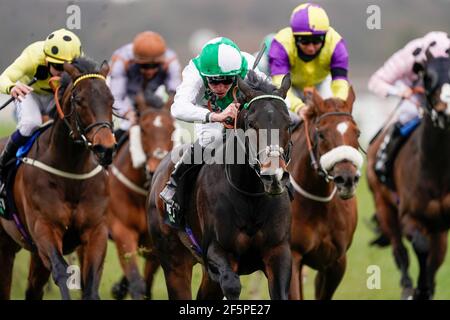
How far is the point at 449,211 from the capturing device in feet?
32.6

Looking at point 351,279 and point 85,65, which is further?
point 351,279

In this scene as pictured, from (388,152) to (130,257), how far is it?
2.73 metres

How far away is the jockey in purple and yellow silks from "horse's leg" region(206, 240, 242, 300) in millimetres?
2490

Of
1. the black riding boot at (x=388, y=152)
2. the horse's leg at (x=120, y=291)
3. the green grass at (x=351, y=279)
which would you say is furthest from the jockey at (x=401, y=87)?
the horse's leg at (x=120, y=291)

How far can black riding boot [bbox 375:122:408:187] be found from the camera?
11.0m

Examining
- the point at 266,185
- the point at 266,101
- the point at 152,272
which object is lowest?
the point at 152,272

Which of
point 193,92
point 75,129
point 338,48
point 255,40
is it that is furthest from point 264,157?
point 255,40

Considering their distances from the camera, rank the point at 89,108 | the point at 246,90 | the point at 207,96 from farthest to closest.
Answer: the point at 89,108 < the point at 207,96 < the point at 246,90

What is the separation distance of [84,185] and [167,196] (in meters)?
1.10

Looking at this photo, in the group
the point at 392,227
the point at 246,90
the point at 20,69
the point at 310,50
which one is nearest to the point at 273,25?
the point at 392,227

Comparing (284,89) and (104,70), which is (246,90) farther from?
(104,70)

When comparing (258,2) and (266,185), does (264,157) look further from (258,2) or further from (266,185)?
(258,2)

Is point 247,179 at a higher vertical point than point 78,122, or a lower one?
lower

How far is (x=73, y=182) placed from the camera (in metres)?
8.70
